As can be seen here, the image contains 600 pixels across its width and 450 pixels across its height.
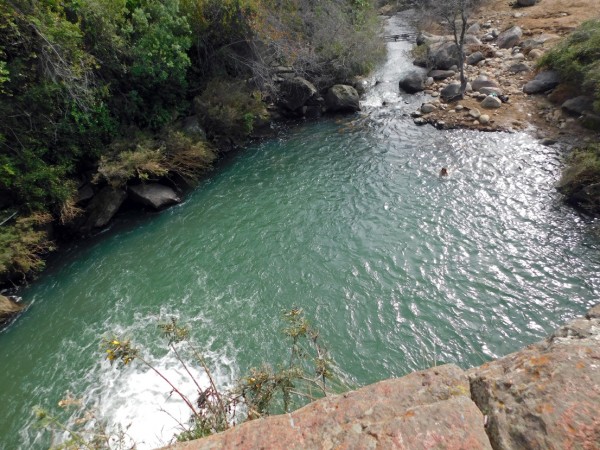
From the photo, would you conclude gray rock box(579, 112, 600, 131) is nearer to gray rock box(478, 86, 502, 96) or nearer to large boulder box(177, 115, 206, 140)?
gray rock box(478, 86, 502, 96)

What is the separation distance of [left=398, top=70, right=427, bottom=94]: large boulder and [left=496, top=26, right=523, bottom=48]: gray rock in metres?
5.63

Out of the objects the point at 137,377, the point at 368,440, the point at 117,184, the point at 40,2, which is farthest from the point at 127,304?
the point at 40,2

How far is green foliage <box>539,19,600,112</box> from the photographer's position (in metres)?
13.1

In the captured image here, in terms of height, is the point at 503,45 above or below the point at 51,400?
below

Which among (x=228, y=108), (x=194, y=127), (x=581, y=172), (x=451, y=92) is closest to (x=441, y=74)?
(x=451, y=92)

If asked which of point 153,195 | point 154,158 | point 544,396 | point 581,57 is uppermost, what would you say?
point 544,396

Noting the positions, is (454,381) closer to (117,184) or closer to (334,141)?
(117,184)

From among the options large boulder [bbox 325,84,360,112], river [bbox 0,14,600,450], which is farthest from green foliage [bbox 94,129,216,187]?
large boulder [bbox 325,84,360,112]

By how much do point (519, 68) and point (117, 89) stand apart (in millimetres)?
19285

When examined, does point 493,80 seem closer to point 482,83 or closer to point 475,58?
point 482,83

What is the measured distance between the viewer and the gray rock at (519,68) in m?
17.3

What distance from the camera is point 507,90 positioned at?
16531 millimetres

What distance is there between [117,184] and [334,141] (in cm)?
945

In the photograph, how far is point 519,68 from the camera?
17.4 metres
